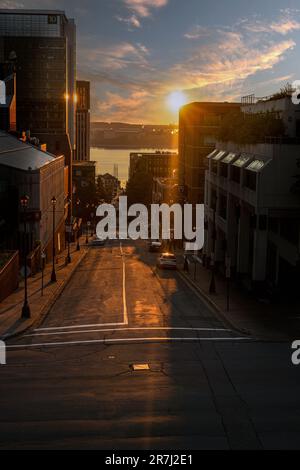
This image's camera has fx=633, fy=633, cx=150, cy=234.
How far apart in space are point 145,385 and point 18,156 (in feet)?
137

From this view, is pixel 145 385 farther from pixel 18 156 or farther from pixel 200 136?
pixel 200 136

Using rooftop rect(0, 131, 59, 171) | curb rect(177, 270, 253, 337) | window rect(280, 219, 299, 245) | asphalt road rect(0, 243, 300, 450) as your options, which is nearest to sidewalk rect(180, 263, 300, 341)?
curb rect(177, 270, 253, 337)

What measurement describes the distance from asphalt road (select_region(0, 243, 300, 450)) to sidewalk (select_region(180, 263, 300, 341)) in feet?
3.29

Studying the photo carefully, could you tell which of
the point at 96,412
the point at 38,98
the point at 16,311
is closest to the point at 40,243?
the point at 16,311

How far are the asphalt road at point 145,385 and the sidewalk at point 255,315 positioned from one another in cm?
100

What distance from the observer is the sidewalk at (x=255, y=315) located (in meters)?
28.4

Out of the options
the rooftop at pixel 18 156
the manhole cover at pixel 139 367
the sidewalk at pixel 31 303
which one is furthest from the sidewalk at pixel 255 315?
the rooftop at pixel 18 156

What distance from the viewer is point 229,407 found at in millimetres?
17188

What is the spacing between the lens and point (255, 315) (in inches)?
1296

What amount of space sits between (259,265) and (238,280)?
21.6 ft

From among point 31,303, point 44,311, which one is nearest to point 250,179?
point 31,303

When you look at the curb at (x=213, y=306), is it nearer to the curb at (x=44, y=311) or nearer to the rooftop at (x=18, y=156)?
the curb at (x=44, y=311)

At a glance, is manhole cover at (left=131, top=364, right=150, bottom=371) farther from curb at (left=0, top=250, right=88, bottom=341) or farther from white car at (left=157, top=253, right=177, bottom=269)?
white car at (left=157, top=253, right=177, bottom=269)

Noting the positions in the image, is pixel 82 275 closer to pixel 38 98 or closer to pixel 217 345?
pixel 217 345
